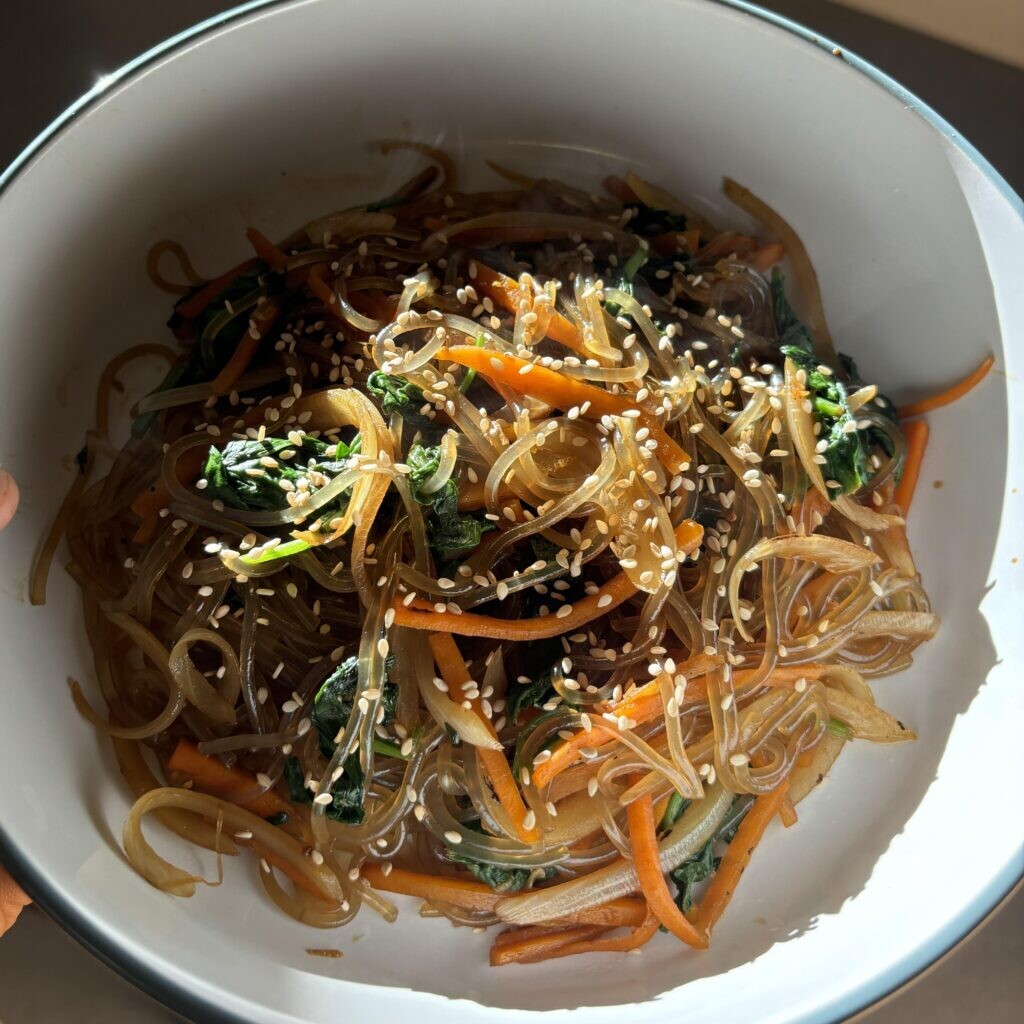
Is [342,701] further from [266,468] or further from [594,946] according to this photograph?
[594,946]

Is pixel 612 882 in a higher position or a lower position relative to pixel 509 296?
A: lower

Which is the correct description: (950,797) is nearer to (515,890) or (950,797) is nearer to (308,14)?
(515,890)

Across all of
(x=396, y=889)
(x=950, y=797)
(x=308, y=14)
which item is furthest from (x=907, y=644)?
(x=308, y=14)

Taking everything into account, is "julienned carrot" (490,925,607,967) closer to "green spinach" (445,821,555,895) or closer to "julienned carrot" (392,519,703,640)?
"green spinach" (445,821,555,895)

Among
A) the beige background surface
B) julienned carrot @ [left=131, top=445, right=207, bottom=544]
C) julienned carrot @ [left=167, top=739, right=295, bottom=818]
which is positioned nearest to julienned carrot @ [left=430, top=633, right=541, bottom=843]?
julienned carrot @ [left=167, top=739, right=295, bottom=818]

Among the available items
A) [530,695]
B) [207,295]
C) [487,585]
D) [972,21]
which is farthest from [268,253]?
[972,21]

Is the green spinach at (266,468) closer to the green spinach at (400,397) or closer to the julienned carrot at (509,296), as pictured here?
the green spinach at (400,397)
